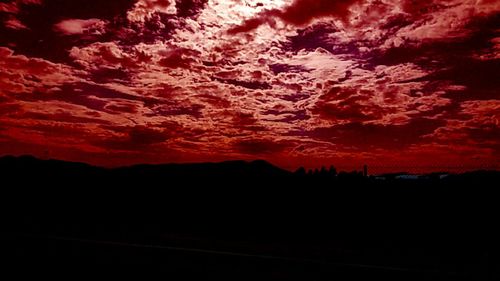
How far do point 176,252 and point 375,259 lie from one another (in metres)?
4.30

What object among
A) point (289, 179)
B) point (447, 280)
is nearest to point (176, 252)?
point (447, 280)

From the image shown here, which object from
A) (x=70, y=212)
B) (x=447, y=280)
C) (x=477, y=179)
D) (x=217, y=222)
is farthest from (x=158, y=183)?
(x=447, y=280)

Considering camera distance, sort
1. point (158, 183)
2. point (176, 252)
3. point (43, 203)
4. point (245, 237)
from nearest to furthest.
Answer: point (176, 252) < point (245, 237) < point (43, 203) < point (158, 183)

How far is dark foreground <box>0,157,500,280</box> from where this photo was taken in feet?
24.0

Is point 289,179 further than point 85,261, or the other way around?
point 289,179

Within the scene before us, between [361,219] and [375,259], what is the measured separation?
6.84 meters

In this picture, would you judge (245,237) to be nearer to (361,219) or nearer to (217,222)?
(217,222)

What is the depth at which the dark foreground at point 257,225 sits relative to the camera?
7.32 m

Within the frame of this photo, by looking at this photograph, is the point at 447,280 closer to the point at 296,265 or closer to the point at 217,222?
the point at 296,265

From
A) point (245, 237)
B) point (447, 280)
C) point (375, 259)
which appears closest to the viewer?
point (447, 280)

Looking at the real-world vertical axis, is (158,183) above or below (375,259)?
above

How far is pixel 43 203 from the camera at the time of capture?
67.9 feet

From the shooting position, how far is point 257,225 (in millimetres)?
15570

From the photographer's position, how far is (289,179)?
19.0 meters
